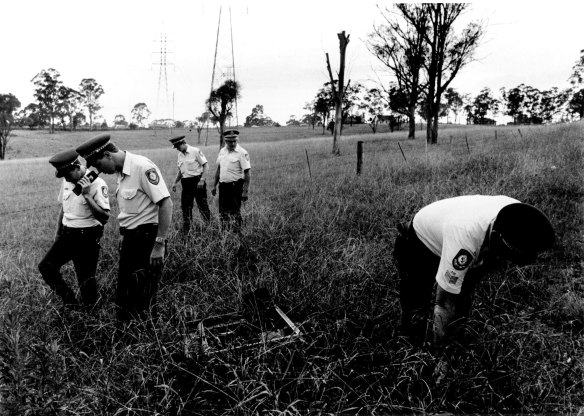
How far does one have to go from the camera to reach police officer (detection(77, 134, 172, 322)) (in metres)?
3.14

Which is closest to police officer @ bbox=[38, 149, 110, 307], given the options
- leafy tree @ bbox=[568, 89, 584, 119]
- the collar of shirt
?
the collar of shirt

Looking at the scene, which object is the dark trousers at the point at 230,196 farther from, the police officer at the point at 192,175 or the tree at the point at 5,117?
the tree at the point at 5,117

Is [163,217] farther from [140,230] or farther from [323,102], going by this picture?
[323,102]

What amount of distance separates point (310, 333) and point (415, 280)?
881 millimetres

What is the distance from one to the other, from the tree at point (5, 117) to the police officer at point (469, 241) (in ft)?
119

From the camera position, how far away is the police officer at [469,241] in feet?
6.97

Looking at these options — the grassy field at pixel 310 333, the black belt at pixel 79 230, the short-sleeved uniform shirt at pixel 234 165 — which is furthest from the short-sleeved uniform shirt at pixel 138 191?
the short-sleeved uniform shirt at pixel 234 165

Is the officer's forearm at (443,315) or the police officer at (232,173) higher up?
the police officer at (232,173)

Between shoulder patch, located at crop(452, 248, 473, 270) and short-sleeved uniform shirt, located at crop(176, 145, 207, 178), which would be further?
short-sleeved uniform shirt, located at crop(176, 145, 207, 178)

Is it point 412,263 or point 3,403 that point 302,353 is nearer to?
point 412,263

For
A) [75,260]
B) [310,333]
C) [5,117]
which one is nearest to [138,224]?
[75,260]

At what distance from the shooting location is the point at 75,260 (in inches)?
141

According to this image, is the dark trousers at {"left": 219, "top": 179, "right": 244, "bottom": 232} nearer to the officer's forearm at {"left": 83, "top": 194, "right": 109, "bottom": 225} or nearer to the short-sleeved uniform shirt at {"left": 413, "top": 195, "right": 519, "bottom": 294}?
the officer's forearm at {"left": 83, "top": 194, "right": 109, "bottom": 225}

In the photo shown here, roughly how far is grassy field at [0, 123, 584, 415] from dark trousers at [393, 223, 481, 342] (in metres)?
Result: 0.17
